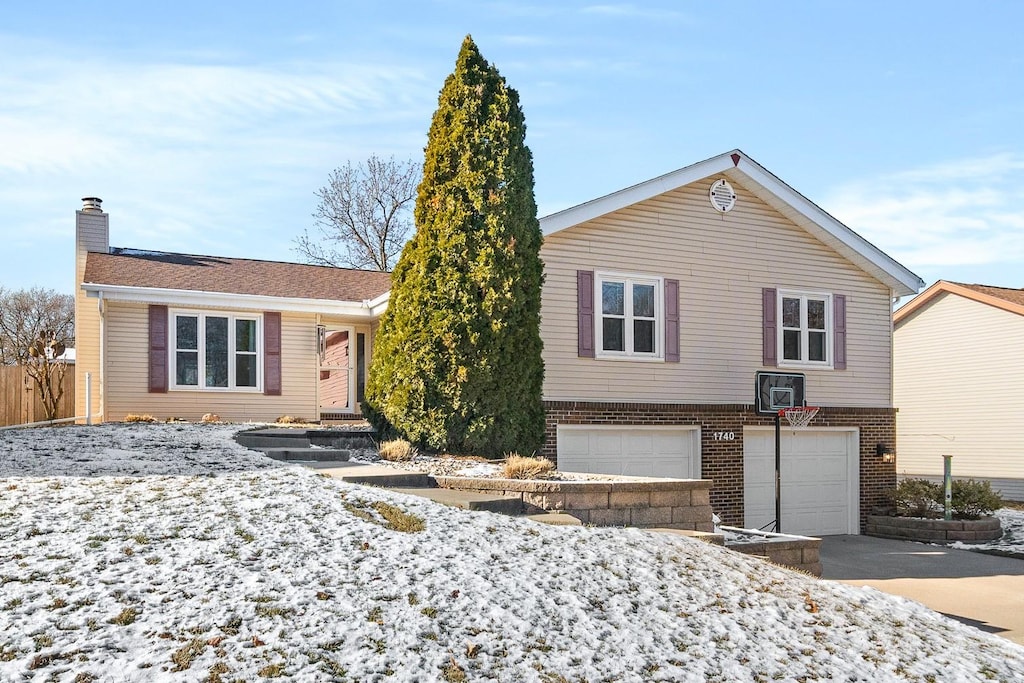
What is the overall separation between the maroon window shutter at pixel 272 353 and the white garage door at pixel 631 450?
5.70 meters

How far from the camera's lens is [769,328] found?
53.9 ft

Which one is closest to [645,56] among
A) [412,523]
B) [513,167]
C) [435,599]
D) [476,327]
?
[513,167]

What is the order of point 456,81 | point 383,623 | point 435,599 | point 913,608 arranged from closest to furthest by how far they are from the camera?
point 383,623
point 435,599
point 913,608
point 456,81

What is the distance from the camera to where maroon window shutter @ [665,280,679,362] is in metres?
15.4

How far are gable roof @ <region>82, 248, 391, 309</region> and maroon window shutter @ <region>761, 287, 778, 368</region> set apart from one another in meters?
6.63

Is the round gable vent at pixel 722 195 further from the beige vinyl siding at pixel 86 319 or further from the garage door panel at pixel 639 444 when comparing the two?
the beige vinyl siding at pixel 86 319

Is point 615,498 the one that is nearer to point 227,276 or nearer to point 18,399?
point 227,276

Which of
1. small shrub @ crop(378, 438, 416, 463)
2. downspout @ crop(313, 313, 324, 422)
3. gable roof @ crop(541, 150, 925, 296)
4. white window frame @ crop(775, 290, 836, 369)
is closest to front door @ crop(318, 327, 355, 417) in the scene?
downspout @ crop(313, 313, 324, 422)

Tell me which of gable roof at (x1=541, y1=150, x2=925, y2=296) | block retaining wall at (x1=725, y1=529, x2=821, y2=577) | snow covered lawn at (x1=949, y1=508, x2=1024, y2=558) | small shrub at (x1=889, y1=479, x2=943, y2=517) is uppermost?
gable roof at (x1=541, y1=150, x2=925, y2=296)

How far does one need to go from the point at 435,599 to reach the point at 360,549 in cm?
84

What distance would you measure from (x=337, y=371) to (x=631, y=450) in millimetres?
7044

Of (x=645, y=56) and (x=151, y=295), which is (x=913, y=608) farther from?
(x=151, y=295)

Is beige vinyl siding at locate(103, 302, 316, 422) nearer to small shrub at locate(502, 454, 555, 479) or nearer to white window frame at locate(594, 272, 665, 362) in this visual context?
white window frame at locate(594, 272, 665, 362)

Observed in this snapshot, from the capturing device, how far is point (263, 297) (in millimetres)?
16984
